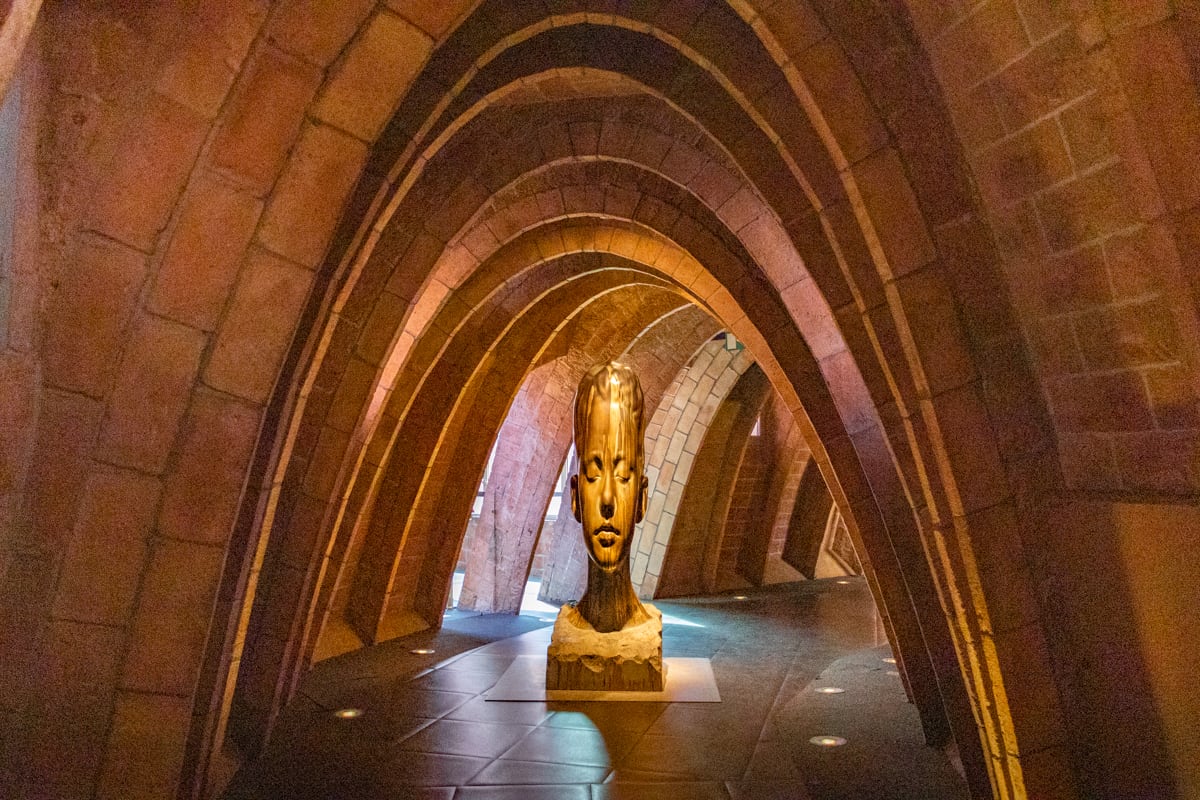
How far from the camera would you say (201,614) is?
2.39 metres

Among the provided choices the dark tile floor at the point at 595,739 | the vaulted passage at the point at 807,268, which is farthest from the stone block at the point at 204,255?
the dark tile floor at the point at 595,739

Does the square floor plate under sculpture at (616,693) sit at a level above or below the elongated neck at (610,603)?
below

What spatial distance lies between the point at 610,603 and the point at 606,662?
471 millimetres

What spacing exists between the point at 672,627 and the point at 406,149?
682 cm

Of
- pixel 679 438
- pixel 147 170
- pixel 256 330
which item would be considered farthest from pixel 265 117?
pixel 679 438

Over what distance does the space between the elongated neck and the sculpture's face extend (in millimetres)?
82

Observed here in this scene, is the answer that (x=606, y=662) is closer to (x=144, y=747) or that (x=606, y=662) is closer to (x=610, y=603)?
(x=610, y=603)

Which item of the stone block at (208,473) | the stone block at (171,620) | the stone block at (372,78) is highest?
the stone block at (372,78)

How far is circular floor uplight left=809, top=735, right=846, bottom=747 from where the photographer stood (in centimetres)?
471

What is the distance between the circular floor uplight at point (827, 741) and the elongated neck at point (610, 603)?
1.70 metres

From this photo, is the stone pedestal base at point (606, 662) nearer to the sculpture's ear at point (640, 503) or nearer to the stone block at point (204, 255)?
the sculpture's ear at point (640, 503)

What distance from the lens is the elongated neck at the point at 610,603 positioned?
6047 mm

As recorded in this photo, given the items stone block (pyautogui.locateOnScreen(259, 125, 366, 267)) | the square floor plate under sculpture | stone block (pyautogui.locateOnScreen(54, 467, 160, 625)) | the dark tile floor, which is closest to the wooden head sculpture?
the square floor plate under sculpture

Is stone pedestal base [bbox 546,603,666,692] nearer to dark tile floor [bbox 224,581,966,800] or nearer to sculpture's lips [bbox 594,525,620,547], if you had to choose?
dark tile floor [bbox 224,581,966,800]
